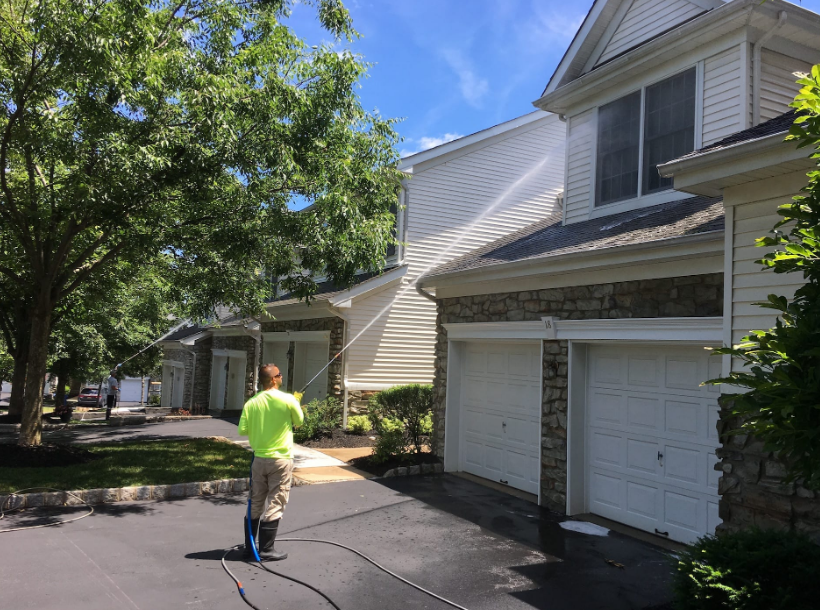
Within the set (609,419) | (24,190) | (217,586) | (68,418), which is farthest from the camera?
(68,418)

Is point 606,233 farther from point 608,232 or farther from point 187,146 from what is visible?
point 187,146

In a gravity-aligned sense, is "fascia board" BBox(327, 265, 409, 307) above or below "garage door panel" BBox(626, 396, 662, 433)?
above

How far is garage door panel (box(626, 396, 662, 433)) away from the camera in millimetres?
7500

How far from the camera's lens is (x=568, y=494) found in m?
8.24

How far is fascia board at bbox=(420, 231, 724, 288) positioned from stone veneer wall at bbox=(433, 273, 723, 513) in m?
0.33

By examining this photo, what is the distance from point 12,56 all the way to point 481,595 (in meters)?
9.13

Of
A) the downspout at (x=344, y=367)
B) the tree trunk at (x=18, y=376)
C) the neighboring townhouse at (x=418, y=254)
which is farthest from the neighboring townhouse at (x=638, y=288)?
the tree trunk at (x=18, y=376)

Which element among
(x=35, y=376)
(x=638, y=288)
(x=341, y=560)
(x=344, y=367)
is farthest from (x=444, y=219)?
(x=341, y=560)

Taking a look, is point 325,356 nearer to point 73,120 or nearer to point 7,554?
point 73,120

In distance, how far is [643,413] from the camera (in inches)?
301

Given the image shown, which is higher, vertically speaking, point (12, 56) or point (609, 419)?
point (12, 56)

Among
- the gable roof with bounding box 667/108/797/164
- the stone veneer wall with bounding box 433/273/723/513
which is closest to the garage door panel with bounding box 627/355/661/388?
the stone veneer wall with bounding box 433/273/723/513

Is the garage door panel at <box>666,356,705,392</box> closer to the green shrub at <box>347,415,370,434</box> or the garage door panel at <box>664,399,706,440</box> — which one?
the garage door panel at <box>664,399,706,440</box>

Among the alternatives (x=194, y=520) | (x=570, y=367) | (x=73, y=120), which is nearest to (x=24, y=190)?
(x=73, y=120)
